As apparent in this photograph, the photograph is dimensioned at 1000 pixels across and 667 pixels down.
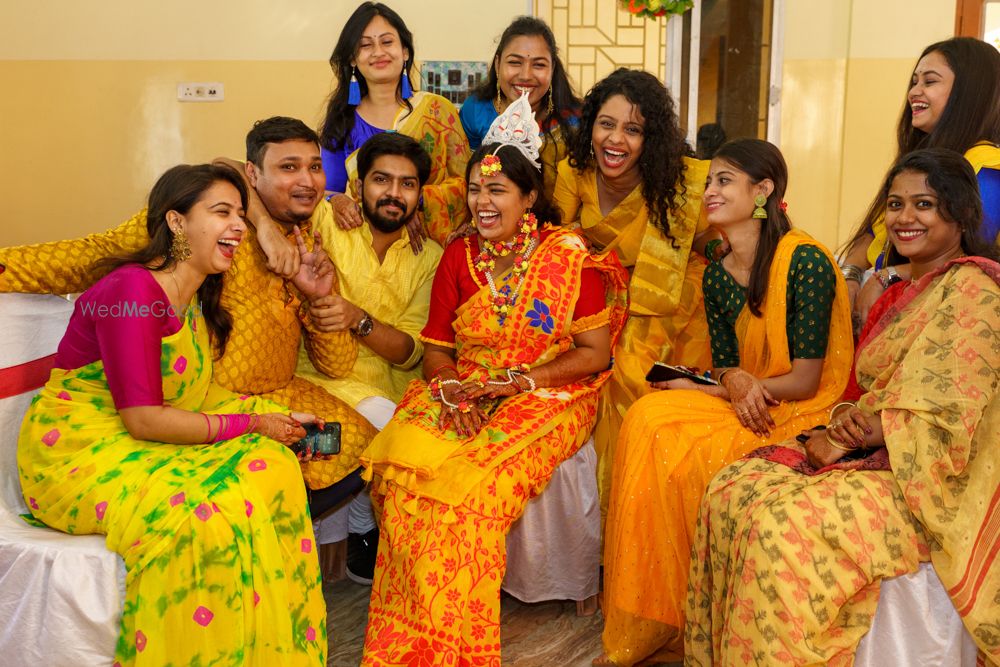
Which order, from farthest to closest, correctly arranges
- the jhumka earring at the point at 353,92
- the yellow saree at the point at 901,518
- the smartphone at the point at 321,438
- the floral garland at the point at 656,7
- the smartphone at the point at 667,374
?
the floral garland at the point at 656,7 < the jhumka earring at the point at 353,92 < the smartphone at the point at 667,374 < the smartphone at the point at 321,438 < the yellow saree at the point at 901,518

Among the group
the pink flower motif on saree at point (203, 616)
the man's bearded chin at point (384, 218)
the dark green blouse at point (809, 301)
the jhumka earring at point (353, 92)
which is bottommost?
the pink flower motif on saree at point (203, 616)

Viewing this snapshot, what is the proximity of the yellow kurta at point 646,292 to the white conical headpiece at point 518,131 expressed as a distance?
13.8 inches

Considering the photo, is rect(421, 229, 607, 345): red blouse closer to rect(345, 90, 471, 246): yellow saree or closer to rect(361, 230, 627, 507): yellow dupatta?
rect(361, 230, 627, 507): yellow dupatta

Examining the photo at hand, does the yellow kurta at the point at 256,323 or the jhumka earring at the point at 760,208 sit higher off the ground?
the jhumka earring at the point at 760,208

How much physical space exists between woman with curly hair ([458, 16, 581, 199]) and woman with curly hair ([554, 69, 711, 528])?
26 cm

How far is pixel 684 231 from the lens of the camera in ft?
11.7

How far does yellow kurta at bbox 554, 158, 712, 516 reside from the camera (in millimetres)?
3525

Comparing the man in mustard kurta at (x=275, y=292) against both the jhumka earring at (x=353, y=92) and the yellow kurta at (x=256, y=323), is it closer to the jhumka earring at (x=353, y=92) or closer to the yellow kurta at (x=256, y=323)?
the yellow kurta at (x=256, y=323)

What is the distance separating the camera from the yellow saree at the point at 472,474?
2715 millimetres

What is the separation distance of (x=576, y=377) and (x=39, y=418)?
1759 millimetres

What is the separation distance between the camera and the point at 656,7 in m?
7.35

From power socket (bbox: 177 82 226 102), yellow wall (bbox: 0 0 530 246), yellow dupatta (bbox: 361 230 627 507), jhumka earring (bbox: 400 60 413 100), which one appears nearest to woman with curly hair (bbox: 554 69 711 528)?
yellow dupatta (bbox: 361 230 627 507)

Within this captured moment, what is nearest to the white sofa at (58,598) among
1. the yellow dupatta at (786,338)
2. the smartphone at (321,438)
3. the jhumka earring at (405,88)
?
the smartphone at (321,438)

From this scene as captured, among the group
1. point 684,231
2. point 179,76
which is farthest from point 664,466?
point 179,76
